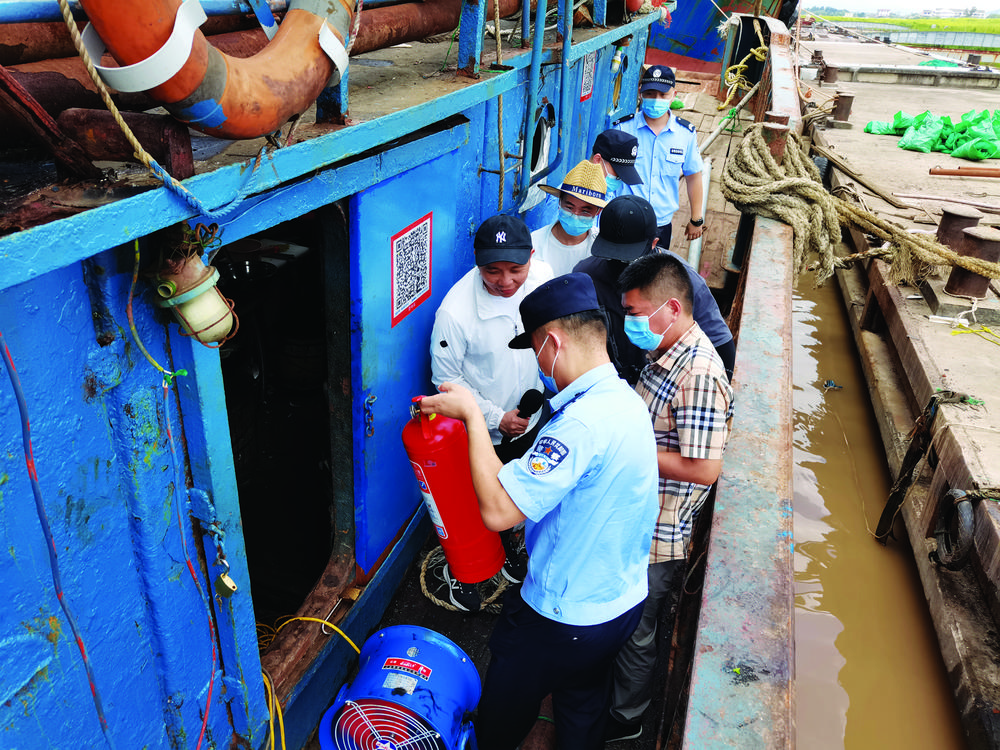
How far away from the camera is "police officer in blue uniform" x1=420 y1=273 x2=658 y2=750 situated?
2123mm

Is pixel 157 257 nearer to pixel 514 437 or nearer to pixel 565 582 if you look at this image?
pixel 565 582

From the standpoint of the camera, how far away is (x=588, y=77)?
19.6ft

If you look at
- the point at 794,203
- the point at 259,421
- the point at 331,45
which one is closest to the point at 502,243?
the point at 331,45

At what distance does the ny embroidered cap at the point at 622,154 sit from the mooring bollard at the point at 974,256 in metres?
3.79

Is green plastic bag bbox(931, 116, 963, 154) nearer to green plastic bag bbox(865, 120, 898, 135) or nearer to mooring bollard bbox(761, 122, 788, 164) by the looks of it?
green plastic bag bbox(865, 120, 898, 135)

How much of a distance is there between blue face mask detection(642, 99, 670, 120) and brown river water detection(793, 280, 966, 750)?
131 inches

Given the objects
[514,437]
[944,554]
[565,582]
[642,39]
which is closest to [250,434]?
[514,437]

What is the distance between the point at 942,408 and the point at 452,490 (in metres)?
4.09

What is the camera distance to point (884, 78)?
68.7 feet

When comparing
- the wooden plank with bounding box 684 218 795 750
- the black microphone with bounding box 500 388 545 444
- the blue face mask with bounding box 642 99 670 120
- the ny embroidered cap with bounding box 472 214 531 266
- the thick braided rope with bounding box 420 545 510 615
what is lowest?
the thick braided rope with bounding box 420 545 510 615

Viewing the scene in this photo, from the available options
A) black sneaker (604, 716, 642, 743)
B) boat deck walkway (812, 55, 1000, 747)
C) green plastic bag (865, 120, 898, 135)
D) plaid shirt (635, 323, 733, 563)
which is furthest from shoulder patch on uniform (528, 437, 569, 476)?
green plastic bag (865, 120, 898, 135)

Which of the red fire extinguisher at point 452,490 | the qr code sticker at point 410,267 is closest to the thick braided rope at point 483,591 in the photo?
the red fire extinguisher at point 452,490

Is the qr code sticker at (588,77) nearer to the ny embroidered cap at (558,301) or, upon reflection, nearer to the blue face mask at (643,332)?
the blue face mask at (643,332)

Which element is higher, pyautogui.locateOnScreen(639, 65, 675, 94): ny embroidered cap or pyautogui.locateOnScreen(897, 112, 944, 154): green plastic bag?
pyautogui.locateOnScreen(639, 65, 675, 94): ny embroidered cap
